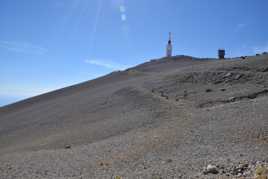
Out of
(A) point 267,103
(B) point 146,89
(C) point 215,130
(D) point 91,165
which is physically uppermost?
(B) point 146,89

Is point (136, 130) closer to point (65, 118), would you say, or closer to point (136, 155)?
point (136, 155)

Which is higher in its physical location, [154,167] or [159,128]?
[159,128]

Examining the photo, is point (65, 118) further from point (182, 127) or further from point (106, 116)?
point (182, 127)

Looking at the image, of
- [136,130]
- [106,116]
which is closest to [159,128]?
[136,130]

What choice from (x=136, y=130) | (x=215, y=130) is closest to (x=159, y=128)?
(x=136, y=130)

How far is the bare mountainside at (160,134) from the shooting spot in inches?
313

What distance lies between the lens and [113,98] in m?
23.4

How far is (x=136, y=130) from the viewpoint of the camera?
1345 cm

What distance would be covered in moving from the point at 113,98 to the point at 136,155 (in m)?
14.3

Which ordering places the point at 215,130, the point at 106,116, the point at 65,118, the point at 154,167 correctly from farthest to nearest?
the point at 65,118 → the point at 106,116 → the point at 215,130 → the point at 154,167

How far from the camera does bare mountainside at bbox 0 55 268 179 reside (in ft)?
26.1

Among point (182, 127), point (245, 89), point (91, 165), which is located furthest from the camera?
point (245, 89)

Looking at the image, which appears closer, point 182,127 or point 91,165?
point 91,165

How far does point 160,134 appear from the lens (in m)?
11.6
